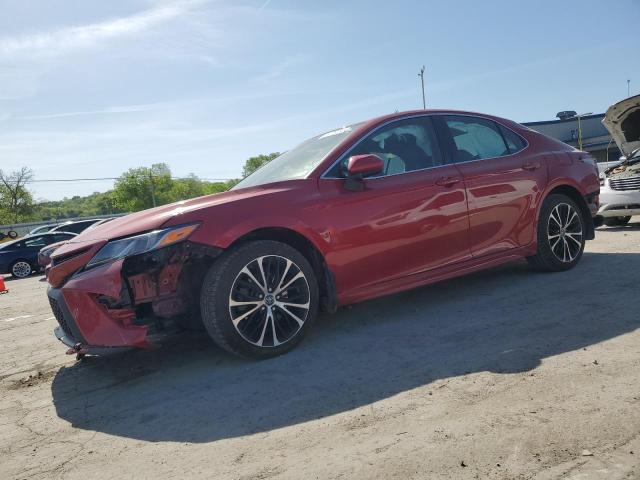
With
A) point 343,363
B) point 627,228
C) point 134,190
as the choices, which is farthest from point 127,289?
point 134,190

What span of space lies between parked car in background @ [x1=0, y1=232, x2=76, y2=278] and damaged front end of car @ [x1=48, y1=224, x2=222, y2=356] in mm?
14470

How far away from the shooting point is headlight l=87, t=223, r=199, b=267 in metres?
3.11

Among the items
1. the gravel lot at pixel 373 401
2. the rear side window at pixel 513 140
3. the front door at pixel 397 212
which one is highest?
the rear side window at pixel 513 140

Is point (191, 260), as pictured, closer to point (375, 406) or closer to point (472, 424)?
point (375, 406)

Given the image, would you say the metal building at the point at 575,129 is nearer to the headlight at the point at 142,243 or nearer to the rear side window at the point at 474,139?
the rear side window at the point at 474,139

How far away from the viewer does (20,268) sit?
15641 mm

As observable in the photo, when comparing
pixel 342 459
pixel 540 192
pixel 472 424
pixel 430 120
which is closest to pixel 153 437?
pixel 342 459

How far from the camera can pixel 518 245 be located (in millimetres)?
4633

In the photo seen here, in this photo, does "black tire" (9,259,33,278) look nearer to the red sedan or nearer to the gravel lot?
the gravel lot

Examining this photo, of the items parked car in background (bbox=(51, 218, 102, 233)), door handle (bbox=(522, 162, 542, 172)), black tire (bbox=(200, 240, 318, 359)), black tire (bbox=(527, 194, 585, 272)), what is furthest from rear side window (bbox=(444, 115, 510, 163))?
parked car in background (bbox=(51, 218, 102, 233))

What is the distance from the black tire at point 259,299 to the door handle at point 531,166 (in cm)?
249

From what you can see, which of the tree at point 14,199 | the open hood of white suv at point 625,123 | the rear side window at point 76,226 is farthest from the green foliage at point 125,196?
the open hood of white suv at point 625,123

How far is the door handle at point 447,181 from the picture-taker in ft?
13.4

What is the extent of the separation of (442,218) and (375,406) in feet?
6.59
